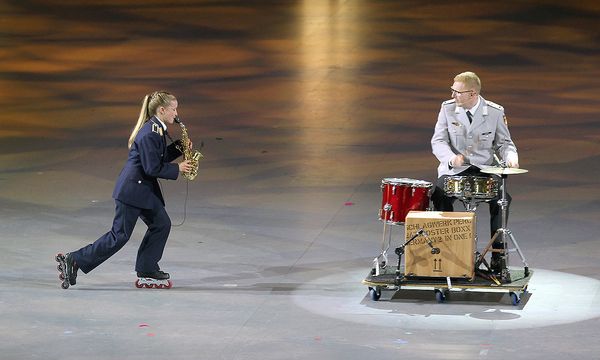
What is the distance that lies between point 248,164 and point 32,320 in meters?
6.09

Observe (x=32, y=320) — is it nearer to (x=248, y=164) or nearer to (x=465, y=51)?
(x=248, y=164)

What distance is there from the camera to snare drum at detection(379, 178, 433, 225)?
10172 mm

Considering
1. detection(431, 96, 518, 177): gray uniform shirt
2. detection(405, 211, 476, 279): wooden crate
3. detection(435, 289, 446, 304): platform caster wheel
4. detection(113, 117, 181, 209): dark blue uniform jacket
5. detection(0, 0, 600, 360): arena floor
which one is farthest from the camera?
detection(431, 96, 518, 177): gray uniform shirt

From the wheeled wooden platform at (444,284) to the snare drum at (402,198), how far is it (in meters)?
0.43

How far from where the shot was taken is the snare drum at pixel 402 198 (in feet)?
33.4

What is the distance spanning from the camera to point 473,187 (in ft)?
33.1


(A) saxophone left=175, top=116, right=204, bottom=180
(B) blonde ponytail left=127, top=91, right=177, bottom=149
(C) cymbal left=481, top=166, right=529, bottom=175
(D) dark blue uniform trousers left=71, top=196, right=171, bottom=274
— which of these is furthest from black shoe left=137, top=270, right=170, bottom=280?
(C) cymbal left=481, top=166, right=529, bottom=175

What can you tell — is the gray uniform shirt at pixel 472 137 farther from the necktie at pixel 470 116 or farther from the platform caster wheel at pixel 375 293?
the platform caster wheel at pixel 375 293

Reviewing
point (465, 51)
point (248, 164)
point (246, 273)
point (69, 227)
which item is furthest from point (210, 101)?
point (246, 273)

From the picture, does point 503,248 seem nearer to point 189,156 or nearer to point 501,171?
point 501,171

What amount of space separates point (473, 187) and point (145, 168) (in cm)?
237

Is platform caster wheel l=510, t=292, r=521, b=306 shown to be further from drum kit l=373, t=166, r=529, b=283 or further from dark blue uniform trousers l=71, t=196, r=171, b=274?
dark blue uniform trousers l=71, t=196, r=171, b=274

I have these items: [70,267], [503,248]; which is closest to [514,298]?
[503,248]

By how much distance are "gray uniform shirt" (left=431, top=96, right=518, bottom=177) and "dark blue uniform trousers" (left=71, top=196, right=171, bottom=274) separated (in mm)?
2110
